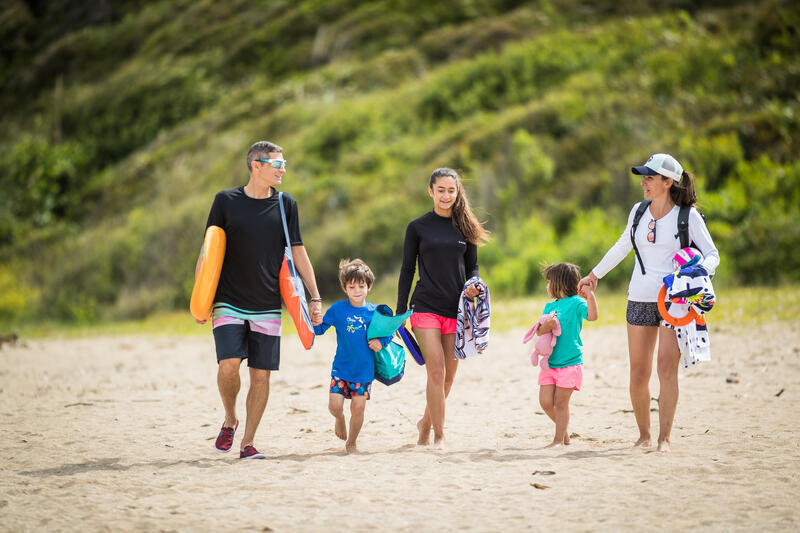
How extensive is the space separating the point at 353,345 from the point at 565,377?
1664 millimetres

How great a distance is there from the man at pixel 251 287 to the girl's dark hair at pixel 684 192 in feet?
9.17

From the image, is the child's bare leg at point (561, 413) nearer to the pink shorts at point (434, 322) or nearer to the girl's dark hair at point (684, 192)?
the pink shorts at point (434, 322)

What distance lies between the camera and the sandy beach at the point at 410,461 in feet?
17.3

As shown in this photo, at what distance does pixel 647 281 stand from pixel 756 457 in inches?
57.3

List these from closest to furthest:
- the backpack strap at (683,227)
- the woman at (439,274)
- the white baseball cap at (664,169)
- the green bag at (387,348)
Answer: the backpack strap at (683,227) < the white baseball cap at (664,169) < the green bag at (387,348) < the woman at (439,274)

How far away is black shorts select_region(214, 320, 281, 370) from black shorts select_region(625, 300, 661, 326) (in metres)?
2.65

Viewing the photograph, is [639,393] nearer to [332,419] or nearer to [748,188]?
[332,419]

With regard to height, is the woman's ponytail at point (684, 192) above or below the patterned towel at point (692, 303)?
above

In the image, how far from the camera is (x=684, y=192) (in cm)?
669

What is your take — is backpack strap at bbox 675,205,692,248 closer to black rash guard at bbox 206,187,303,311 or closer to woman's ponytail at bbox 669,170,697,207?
woman's ponytail at bbox 669,170,697,207


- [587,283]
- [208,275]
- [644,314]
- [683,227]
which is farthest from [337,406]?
[683,227]

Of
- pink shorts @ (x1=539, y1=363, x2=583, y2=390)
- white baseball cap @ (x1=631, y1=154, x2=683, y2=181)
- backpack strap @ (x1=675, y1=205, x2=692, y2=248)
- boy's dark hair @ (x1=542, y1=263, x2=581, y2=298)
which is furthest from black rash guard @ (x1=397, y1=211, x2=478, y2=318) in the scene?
backpack strap @ (x1=675, y1=205, x2=692, y2=248)

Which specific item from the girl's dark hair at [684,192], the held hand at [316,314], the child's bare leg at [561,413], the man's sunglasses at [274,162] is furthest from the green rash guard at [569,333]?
the man's sunglasses at [274,162]

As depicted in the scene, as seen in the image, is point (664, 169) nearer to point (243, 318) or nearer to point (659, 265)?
point (659, 265)
